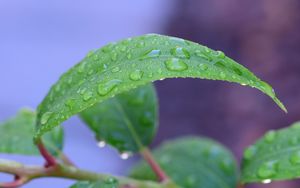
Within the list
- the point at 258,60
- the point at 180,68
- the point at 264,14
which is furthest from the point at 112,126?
the point at 264,14

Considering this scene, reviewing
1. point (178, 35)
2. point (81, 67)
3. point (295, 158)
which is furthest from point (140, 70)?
point (178, 35)

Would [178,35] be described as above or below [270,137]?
above

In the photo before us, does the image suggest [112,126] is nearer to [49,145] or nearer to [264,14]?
[49,145]

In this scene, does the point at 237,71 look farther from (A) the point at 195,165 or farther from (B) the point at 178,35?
(B) the point at 178,35

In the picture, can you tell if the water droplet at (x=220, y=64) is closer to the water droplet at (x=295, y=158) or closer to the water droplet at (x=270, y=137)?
the water droplet at (x=295, y=158)

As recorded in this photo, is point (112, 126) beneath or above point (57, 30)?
beneath

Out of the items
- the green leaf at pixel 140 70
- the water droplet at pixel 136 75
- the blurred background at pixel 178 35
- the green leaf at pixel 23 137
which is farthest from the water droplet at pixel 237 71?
the blurred background at pixel 178 35
